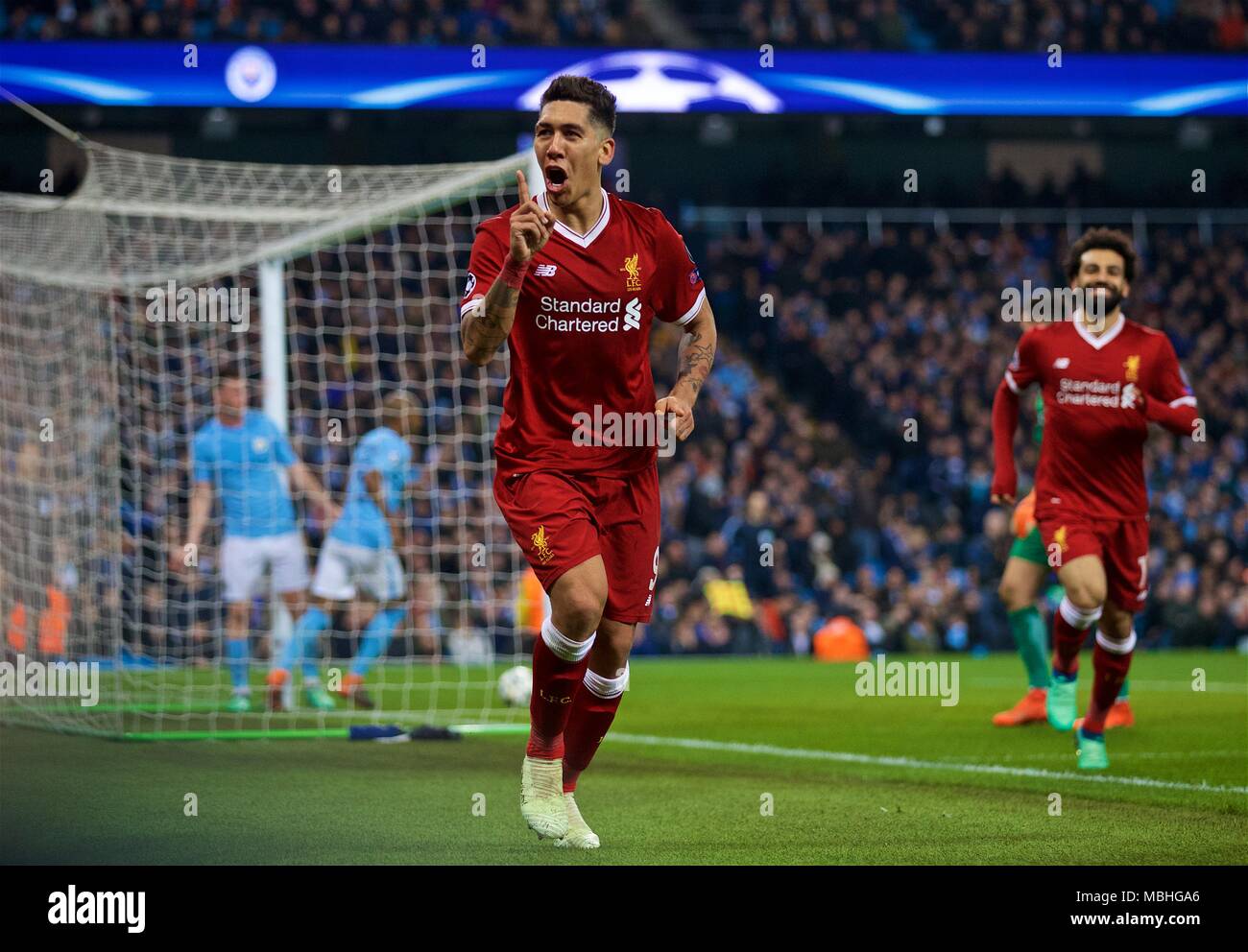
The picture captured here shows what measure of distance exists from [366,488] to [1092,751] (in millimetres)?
5382

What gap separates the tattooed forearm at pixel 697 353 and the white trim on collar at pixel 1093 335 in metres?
2.79

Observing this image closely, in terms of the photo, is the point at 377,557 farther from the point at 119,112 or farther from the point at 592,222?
the point at 119,112

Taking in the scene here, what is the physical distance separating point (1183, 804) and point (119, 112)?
23.0 meters

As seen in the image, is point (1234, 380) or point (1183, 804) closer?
point (1183, 804)

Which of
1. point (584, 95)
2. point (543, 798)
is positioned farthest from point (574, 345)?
point (543, 798)

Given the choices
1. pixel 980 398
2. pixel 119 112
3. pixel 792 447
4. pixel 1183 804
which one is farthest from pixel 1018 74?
pixel 1183 804

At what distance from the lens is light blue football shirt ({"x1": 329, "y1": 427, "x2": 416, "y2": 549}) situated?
11109 millimetres

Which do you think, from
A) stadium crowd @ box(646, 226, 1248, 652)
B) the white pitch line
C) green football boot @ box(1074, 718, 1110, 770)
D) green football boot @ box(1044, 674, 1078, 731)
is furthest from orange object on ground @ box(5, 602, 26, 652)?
stadium crowd @ box(646, 226, 1248, 652)

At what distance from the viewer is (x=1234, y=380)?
81.7 feet

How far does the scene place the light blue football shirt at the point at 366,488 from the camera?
36.4 feet

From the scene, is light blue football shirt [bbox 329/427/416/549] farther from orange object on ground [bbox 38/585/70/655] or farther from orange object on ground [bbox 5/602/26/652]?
orange object on ground [bbox 5/602/26/652]

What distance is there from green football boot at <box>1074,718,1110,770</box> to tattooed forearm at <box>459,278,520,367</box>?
3931 millimetres

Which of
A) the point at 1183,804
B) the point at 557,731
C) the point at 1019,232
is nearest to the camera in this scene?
the point at 557,731

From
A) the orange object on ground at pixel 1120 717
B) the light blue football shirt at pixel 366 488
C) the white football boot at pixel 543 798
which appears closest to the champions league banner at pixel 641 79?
the light blue football shirt at pixel 366 488
